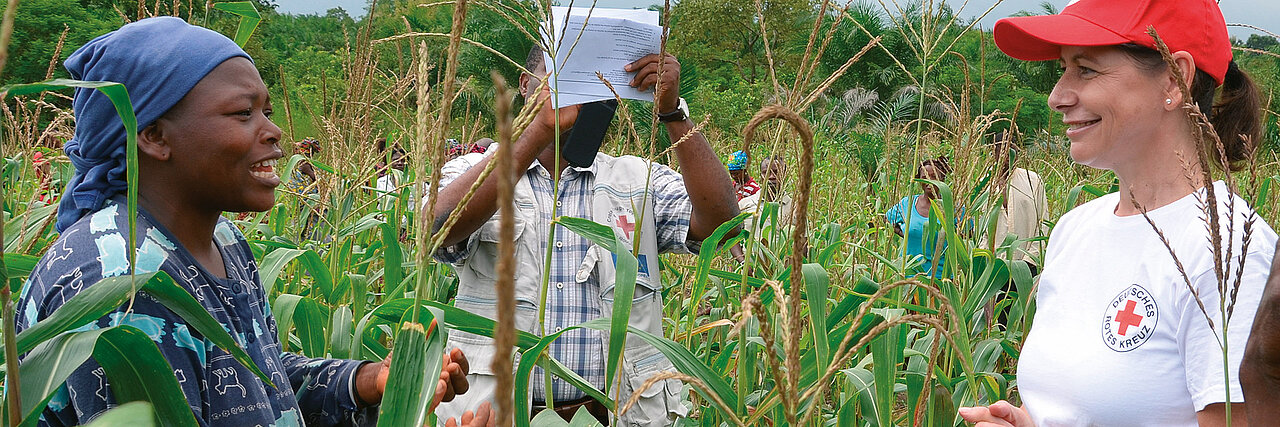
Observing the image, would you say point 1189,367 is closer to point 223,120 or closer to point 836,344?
point 836,344

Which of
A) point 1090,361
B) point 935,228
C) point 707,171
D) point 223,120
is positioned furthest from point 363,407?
point 935,228

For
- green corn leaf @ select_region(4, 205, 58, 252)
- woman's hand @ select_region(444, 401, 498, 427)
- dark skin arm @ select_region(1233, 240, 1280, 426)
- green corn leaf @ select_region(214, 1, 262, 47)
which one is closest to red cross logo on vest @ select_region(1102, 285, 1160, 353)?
dark skin arm @ select_region(1233, 240, 1280, 426)

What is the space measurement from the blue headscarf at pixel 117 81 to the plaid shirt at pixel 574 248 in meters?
0.77

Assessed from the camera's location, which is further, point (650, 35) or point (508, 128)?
point (650, 35)

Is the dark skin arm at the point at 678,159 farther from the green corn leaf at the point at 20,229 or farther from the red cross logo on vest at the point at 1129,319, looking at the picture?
the red cross logo on vest at the point at 1129,319

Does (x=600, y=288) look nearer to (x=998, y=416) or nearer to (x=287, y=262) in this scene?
(x=287, y=262)

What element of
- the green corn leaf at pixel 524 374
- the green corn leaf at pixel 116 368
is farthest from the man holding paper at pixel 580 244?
the green corn leaf at pixel 116 368

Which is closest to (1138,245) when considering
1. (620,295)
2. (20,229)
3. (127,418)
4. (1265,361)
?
(1265,361)

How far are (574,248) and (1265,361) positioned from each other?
5.08ft

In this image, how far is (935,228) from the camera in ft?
6.93

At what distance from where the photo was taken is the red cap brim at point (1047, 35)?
150 centimetres

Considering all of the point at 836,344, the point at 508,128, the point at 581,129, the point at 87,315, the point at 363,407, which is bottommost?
the point at 836,344

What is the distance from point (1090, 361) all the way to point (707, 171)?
992 mm

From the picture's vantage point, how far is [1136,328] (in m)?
1.29
